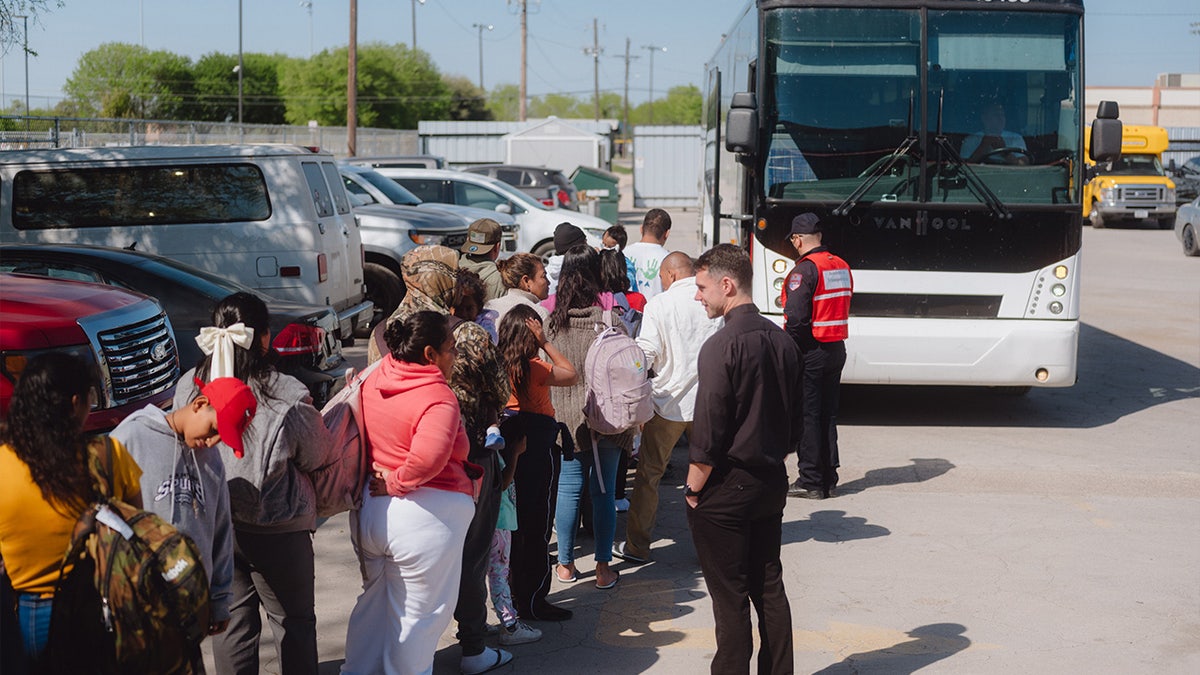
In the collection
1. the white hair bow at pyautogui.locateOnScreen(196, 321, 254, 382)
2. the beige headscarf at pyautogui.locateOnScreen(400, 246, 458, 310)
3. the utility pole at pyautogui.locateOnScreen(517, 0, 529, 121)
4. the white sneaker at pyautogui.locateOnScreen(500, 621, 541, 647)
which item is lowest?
the white sneaker at pyautogui.locateOnScreen(500, 621, 541, 647)

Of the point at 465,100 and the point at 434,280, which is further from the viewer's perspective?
the point at 465,100

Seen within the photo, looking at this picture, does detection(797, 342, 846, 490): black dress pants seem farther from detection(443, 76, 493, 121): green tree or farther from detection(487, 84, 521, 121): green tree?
detection(487, 84, 521, 121): green tree

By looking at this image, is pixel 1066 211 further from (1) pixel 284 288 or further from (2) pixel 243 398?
(2) pixel 243 398

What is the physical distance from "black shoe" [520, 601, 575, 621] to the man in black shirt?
4.32ft

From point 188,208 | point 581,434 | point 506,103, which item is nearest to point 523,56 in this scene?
point 188,208

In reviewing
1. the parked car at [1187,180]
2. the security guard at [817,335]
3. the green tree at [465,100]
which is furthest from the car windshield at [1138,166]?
the green tree at [465,100]

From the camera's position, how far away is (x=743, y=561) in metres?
4.69

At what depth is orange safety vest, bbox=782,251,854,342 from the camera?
→ 8.06 meters

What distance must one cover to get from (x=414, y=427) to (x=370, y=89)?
89764 mm

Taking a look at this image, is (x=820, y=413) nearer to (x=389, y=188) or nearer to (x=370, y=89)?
(x=389, y=188)

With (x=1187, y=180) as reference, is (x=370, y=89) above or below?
above

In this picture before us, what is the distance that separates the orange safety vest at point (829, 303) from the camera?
806 cm

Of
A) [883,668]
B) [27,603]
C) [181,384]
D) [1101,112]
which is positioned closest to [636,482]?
[883,668]

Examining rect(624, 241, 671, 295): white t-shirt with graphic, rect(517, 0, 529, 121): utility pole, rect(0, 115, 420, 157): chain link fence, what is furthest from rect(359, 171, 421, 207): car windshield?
rect(517, 0, 529, 121): utility pole
